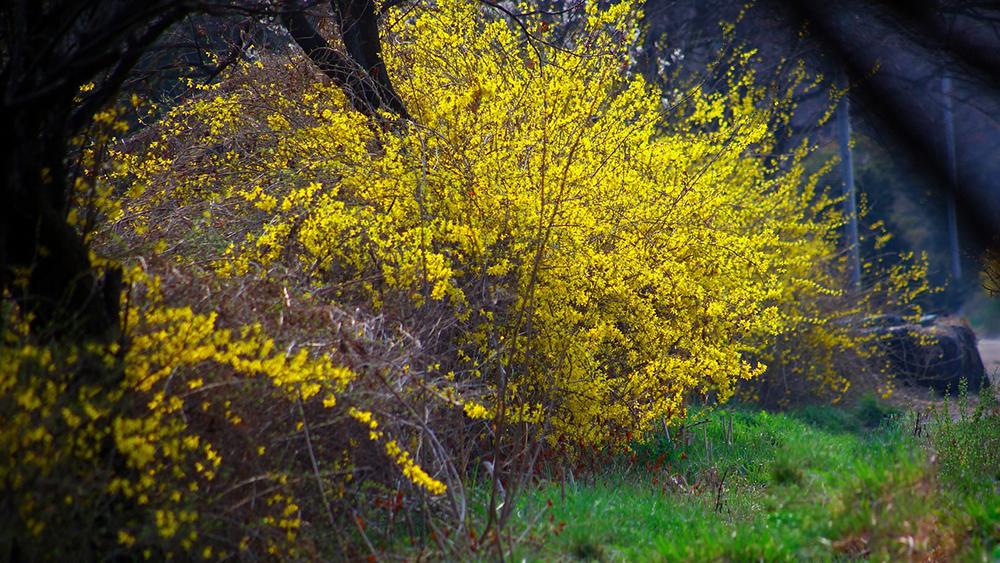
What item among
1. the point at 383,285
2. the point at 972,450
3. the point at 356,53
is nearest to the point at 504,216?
the point at 383,285

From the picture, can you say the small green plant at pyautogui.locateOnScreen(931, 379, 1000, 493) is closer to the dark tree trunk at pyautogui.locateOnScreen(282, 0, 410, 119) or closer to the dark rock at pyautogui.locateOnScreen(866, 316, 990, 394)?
the dark tree trunk at pyautogui.locateOnScreen(282, 0, 410, 119)

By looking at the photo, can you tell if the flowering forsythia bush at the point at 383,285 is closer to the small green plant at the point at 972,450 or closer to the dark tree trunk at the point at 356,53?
the dark tree trunk at the point at 356,53

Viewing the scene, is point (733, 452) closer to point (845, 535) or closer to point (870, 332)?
point (845, 535)

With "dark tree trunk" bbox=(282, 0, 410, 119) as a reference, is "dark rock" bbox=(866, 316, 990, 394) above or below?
below

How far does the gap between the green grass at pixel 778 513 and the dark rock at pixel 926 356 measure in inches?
253

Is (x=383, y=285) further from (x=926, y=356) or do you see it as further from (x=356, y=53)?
(x=926, y=356)

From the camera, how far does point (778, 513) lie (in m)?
3.93

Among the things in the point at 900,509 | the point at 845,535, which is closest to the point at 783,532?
the point at 845,535

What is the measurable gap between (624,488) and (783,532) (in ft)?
4.02

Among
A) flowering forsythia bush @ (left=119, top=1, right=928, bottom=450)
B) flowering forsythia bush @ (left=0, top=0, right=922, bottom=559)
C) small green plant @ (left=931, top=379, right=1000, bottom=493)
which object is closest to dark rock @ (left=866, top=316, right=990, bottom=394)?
flowering forsythia bush @ (left=0, top=0, right=922, bottom=559)

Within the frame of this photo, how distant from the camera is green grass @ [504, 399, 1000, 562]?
10.9 feet

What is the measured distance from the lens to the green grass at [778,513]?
3309 mm

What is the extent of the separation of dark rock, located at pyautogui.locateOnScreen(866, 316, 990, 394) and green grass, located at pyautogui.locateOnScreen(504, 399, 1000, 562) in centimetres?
643

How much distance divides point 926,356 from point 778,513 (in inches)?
328
